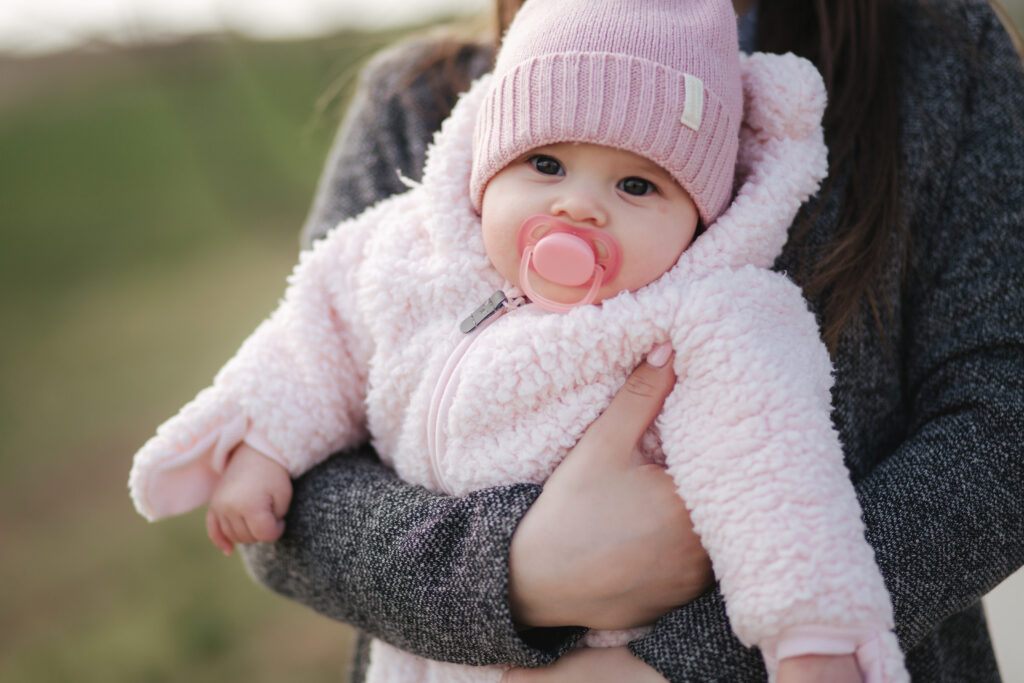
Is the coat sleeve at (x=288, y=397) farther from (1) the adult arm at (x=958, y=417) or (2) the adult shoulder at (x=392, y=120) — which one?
(1) the adult arm at (x=958, y=417)

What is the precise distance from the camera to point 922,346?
3.43 ft

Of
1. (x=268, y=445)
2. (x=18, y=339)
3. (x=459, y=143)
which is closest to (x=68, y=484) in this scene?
(x=18, y=339)

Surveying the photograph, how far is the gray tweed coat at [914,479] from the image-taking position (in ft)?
2.95

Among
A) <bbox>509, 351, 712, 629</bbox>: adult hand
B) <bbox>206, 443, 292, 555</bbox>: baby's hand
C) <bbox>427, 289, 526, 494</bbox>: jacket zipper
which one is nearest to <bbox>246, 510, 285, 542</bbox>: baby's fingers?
<bbox>206, 443, 292, 555</bbox>: baby's hand

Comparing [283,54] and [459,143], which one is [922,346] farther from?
[283,54]

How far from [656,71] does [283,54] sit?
535 cm

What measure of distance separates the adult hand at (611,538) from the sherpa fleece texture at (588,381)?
0.04 metres

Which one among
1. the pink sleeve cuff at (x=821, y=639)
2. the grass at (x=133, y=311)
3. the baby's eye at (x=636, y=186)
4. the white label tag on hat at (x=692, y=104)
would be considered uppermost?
the white label tag on hat at (x=692, y=104)

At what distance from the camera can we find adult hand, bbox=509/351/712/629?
A: 90cm

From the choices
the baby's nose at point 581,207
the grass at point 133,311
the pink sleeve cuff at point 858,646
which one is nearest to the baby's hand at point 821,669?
the pink sleeve cuff at point 858,646

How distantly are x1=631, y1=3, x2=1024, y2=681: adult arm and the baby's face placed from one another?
14.1 inches

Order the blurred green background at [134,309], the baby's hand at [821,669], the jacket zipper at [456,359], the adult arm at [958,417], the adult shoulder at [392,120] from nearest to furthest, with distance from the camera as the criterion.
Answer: the baby's hand at [821,669] < the adult arm at [958,417] < the jacket zipper at [456,359] < the adult shoulder at [392,120] < the blurred green background at [134,309]

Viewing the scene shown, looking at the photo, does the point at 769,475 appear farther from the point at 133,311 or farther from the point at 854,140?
the point at 133,311

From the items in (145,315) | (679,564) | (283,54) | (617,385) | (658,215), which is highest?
(658,215)
